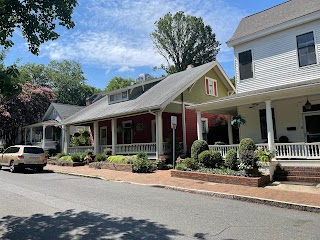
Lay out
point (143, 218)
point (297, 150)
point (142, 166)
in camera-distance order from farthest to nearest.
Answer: point (142, 166)
point (297, 150)
point (143, 218)

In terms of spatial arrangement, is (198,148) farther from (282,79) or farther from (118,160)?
(118,160)

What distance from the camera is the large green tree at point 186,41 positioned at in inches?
1726

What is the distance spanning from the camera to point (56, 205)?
7.69 meters

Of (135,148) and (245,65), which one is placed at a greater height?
(245,65)

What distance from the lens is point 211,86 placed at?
73.6 ft

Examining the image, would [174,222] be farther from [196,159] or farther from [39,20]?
[196,159]

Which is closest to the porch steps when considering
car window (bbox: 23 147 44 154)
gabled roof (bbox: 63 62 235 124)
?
gabled roof (bbox: 63 62 235 124)

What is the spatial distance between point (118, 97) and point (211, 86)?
8.07 m

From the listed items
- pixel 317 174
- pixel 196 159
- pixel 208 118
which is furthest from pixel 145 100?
pixel 317 174

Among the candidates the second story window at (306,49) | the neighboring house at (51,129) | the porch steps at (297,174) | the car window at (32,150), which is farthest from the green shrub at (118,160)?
the neighboring house at (51,129)

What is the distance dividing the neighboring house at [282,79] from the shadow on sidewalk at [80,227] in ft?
26.0

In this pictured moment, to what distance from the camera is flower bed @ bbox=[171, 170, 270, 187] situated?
9.91 m

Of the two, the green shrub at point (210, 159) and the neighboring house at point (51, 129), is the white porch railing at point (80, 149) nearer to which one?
the neighboring house at point (51, 129)

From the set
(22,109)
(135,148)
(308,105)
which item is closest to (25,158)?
(135,148)
